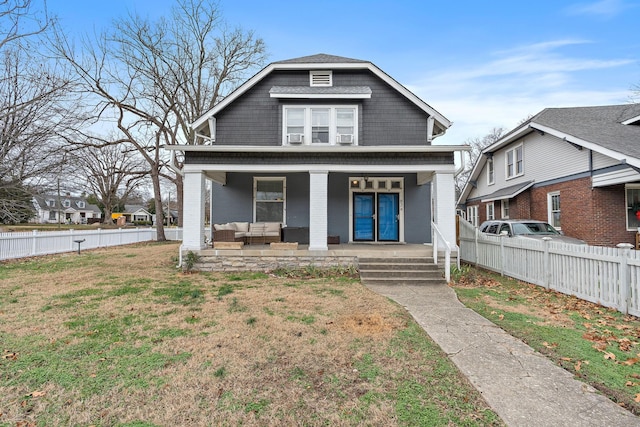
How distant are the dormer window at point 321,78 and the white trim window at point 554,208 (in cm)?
1097

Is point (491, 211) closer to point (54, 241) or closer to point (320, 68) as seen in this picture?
point (320, 68)

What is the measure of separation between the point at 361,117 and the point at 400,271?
610 cm

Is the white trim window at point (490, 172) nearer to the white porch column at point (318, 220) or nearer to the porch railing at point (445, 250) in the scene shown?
the porch railing at point (445, 250)

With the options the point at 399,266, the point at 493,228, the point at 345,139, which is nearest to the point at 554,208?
the point at 493,228

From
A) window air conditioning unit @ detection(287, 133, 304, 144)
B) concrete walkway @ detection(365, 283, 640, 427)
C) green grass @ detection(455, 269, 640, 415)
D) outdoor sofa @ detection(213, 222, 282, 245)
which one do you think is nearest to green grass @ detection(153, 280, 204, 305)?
outdoor sofa @ detection(213, 222, 282, 245)

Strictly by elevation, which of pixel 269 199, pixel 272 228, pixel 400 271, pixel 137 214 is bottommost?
pixel 400 271

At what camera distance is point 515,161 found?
1691cm

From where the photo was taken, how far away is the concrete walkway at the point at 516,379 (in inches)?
101

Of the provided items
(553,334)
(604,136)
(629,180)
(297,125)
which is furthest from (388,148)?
(604,136)

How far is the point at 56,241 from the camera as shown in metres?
13.0

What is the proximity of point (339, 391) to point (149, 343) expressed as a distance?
258 centimetres

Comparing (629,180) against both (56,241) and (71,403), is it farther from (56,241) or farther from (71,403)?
(56,241)

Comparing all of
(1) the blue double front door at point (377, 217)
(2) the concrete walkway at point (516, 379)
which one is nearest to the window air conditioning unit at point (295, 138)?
(1) the blue double front door at point (377, 217)

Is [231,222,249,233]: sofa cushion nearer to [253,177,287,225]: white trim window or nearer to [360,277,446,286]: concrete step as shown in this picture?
[253,177,287,225]: white trim window
